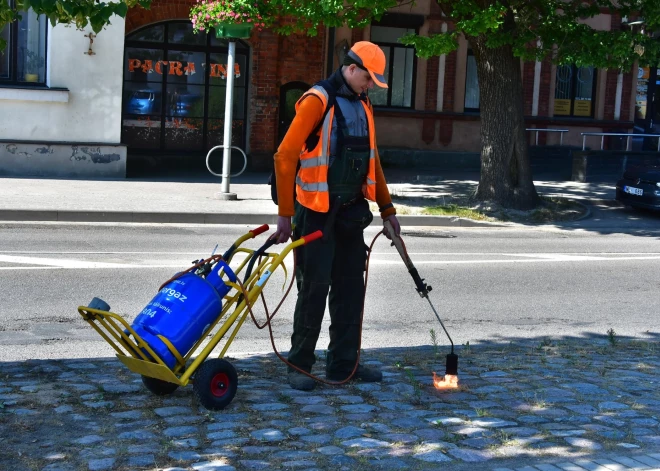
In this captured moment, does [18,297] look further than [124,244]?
No

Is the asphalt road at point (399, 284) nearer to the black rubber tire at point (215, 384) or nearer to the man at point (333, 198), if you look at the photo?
the man at point (333, 198)

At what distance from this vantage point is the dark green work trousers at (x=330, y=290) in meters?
5.81

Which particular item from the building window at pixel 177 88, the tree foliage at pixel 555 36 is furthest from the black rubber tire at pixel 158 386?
the building window at pixel 177 88

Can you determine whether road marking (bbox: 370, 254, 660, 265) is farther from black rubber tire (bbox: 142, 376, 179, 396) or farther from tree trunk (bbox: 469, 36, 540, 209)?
black rubber tire (bbox: 142, 376, 179, 396)

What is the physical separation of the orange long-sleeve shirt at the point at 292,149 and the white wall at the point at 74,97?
14710mm

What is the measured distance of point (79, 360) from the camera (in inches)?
253

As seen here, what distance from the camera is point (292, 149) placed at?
5590 mm

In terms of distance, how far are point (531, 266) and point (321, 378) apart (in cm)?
635

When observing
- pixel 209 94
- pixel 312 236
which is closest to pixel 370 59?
pixel 312 236

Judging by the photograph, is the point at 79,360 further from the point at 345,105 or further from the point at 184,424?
the point at 345,105

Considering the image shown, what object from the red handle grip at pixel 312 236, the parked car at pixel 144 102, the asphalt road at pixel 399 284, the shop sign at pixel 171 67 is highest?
the shop sign at pixel 171 67

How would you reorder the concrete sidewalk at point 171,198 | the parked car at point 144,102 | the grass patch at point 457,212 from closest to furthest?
1. the concrete sidewalk at point 171,198
2. the grass patch at point 457,212
3. the parked car at point 144,102

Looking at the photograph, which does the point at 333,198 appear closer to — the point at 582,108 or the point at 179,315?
the point at 179,315

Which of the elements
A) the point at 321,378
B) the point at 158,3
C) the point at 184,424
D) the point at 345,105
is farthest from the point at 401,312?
the point at 158,3
